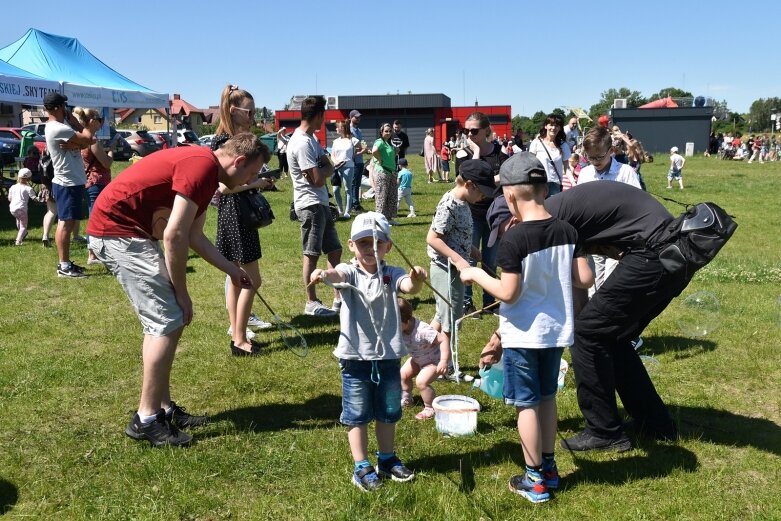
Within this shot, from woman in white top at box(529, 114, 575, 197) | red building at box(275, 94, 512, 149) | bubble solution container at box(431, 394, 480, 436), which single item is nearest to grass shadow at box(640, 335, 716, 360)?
bubble solution container at box(431, 394, 480, 436)

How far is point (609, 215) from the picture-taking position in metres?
3.86

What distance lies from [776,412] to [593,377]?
5.04ft

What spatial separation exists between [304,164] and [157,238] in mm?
2430

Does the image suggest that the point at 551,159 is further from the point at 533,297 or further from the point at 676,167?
the point at 676,167

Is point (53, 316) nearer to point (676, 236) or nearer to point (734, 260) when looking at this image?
point (676, 236)

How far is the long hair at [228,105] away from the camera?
528 cm

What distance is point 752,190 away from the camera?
19.0 m

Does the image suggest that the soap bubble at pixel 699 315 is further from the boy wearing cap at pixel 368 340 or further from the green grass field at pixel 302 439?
the boy wearing cap at pixel 368 340

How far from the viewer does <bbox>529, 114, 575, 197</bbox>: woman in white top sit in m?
7.70

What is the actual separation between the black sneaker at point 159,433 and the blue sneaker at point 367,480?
1.13 metres

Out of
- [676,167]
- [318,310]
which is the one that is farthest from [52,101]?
[676,167]

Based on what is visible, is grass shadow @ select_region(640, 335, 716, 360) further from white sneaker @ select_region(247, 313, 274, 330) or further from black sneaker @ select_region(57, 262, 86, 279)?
black sneaker @ select_region(57, 262, 86, 279)

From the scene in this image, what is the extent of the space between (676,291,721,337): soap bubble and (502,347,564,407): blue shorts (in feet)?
10.7

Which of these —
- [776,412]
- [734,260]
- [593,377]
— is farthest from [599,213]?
[734,260]
